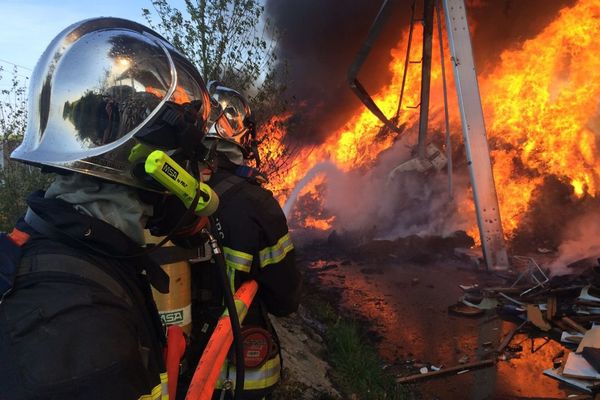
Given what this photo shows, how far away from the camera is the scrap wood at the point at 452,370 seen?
4246mm

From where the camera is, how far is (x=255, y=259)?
2396mm

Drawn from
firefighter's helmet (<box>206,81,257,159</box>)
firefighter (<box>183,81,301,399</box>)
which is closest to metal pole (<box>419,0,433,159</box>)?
firefighter's helmet (<box>206,81,257,159</box>)

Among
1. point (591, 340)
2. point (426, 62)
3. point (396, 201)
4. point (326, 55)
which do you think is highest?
point (326, 55)

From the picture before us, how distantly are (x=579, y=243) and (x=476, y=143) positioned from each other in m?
3.62

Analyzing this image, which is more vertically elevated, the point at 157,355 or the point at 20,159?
the point at 20,159

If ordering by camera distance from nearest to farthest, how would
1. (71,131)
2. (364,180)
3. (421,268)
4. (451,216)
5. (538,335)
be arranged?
(71,131), (538,335), (421,268), (451,216), (364,180)

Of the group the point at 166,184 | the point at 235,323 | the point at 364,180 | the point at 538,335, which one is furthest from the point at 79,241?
the point at 364,180

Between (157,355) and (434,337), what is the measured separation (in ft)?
15.7

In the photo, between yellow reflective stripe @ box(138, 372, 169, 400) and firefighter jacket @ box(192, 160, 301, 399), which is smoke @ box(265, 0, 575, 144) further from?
Answer: yellow reflective stripe @ box(138, 372, 169, 400)

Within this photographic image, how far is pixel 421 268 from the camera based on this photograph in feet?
27.5

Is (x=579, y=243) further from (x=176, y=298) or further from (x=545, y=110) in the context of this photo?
(x=176, y=298)

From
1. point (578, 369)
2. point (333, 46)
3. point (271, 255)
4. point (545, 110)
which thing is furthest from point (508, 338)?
point (333, 46)

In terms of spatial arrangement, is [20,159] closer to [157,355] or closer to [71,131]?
[71,131]

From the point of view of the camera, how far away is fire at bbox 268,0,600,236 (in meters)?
9.81
